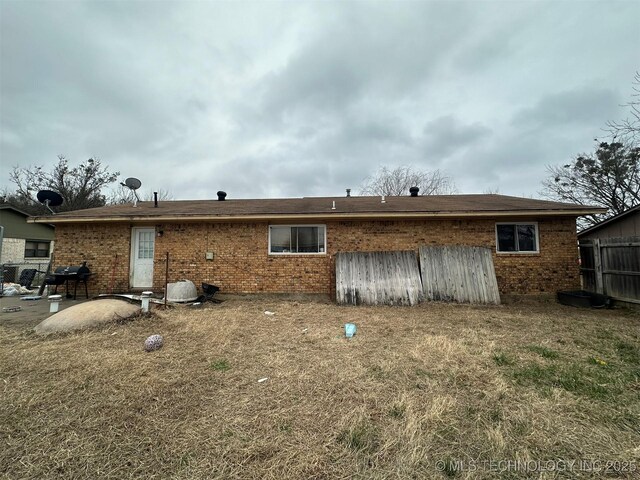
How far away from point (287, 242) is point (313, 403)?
6.71m

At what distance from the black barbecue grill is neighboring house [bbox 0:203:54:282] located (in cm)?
1043

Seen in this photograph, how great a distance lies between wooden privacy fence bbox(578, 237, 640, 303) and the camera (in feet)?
25.7

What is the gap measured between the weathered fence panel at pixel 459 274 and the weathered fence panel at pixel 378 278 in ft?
1.14

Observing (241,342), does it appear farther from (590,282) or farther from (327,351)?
(590,282)

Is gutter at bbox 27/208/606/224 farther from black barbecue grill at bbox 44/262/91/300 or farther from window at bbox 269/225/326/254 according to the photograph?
black barbecue grill at bbox 44/262/91/300

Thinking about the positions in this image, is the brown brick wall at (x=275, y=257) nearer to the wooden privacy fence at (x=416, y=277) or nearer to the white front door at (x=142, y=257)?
the white front door at (x=142, y=257)

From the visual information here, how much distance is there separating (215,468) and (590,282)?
39.4ft

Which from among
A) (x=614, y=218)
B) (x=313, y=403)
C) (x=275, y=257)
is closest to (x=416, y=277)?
(x=275, y=257)

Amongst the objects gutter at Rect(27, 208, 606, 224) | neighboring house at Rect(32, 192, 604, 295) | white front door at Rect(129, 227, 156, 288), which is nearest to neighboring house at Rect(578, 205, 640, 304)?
neighboring house at Rect(32, 192, 604, 295)

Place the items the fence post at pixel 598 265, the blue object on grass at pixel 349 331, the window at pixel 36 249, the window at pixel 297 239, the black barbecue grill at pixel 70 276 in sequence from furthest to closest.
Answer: the window at pixel 36 249 < the window at pixel 297 239 < the black barbecue grill at pixel 70 276 < the fence post at pixel 598 265 < the blue object on grass at pixel 349 331

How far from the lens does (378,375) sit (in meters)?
3.62

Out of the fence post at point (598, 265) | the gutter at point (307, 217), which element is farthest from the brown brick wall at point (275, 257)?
the fence post at point (598, 265)

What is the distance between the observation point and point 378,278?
8562mm

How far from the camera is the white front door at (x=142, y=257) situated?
9.59 metres
